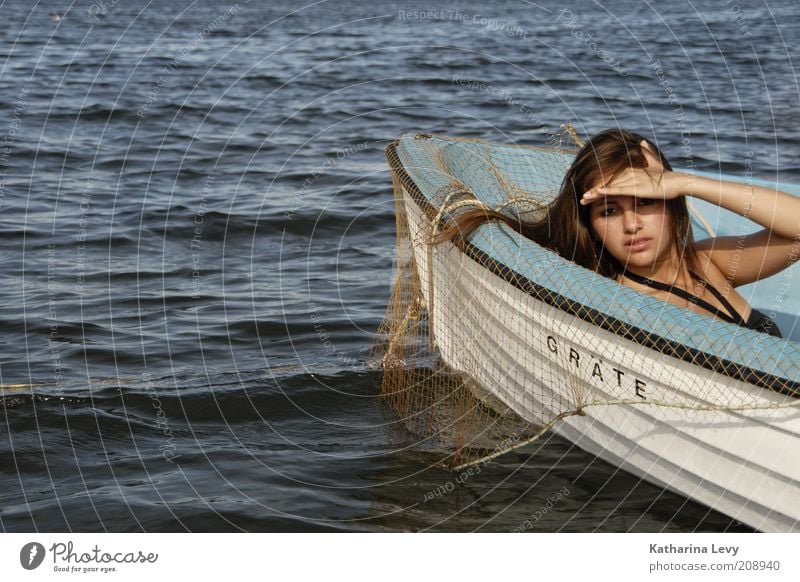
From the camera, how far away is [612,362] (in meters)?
4.04

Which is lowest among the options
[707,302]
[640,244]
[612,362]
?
[612,362]

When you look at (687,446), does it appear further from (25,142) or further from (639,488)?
(25,142)

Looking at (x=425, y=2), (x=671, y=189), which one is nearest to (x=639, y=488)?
(x=671, y=189)

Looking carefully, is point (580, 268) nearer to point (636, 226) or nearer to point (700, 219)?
point (636, 226)

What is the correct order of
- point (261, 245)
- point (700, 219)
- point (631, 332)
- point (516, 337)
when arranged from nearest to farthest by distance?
point (631, 332), point (516, 337), point (700, 219), point (261, 245)

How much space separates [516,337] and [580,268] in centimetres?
60

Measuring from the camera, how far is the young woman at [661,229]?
3939 mm

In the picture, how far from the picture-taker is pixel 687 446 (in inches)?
158

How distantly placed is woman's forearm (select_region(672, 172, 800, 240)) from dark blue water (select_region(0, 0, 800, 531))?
1253mm

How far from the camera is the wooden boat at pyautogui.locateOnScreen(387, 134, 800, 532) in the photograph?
359cm

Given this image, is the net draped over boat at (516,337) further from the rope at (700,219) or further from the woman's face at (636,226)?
the rope at (700,219)

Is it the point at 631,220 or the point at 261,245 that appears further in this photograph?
the point at 261,245

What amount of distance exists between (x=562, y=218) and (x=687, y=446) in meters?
1.05

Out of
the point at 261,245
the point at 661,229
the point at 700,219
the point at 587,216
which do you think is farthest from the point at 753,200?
the point at 261,245
